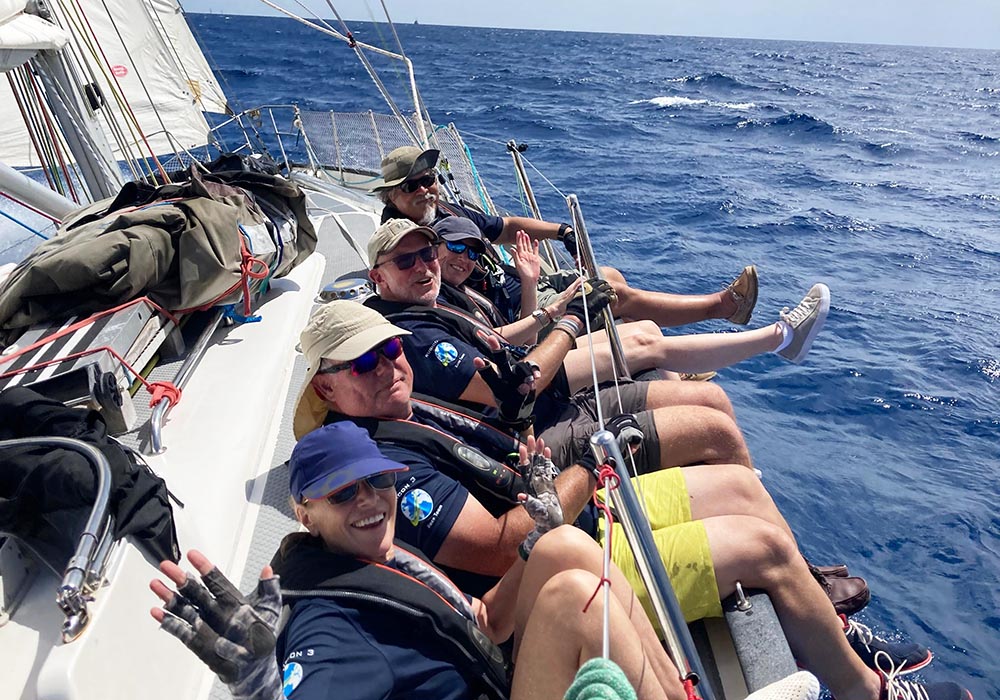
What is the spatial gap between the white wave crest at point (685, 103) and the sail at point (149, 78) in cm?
1422

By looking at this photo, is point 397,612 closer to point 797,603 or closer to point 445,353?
point 445,353

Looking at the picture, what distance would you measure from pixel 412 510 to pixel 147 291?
1630 millimetres

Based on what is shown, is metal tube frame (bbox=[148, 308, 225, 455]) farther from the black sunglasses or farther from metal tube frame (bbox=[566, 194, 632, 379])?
metal tube frame (bbox=[566, 194, 632, 379])

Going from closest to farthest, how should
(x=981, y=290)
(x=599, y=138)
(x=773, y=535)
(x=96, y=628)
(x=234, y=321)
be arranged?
(x=96, y=628) → (x=773, y=535) → (x=234, y=321) → (x=981, y=290) → (x=599, y=138)

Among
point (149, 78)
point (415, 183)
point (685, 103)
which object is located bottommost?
point (685, 103)

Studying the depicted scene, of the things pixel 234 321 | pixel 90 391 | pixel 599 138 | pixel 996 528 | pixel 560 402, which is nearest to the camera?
pixel 90 391

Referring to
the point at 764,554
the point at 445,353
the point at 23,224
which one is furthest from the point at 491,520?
the point at 23,224

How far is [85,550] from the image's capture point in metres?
1.47

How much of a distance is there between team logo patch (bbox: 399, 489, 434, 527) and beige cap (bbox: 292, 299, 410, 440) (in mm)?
398

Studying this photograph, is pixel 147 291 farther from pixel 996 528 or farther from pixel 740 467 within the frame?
pixel 996 528

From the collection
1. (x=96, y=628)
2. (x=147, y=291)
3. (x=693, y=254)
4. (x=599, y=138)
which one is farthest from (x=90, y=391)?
(x=599, y=138)

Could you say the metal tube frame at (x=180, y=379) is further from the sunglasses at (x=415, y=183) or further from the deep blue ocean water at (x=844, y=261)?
the deep blue ocean water at (x=844, y=261)

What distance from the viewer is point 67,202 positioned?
3.43 meters

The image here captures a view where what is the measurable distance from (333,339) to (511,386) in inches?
22.3
